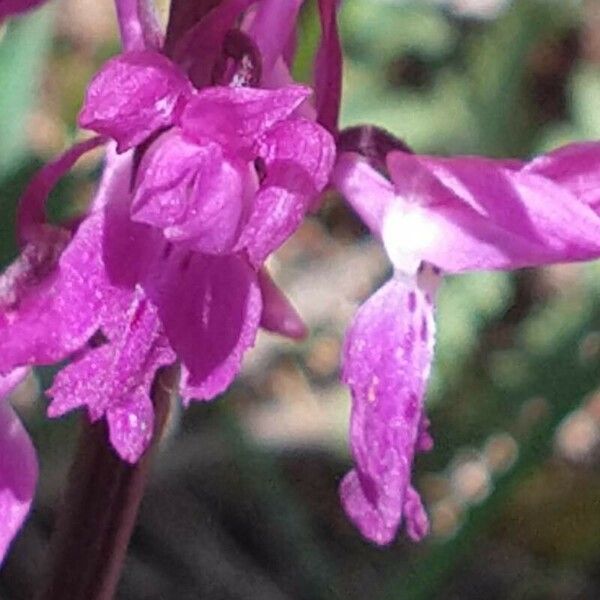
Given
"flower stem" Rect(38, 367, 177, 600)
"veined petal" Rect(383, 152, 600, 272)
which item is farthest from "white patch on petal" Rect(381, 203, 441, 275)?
"flower stem" Rect(38, 367, 177, 600)

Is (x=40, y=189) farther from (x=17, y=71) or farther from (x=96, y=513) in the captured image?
(x=17, y=71)

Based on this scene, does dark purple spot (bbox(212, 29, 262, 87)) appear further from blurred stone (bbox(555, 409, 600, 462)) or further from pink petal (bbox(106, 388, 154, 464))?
blurred stone (bbox(555, 409, 600, 462))

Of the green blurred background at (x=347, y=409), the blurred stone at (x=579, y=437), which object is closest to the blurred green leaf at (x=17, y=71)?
the green blurred background at (x=347, y=409)

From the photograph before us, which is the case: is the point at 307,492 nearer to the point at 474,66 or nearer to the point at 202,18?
the point at 474,66

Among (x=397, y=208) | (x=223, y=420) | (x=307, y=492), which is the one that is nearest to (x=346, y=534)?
(x=307, y=492)

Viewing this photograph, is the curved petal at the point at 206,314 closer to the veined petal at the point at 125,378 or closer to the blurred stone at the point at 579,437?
the veined petal at the point at 125,378

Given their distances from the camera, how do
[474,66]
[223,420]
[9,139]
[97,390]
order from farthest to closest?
[474,66], [223,420], [9,139], [97,390]
